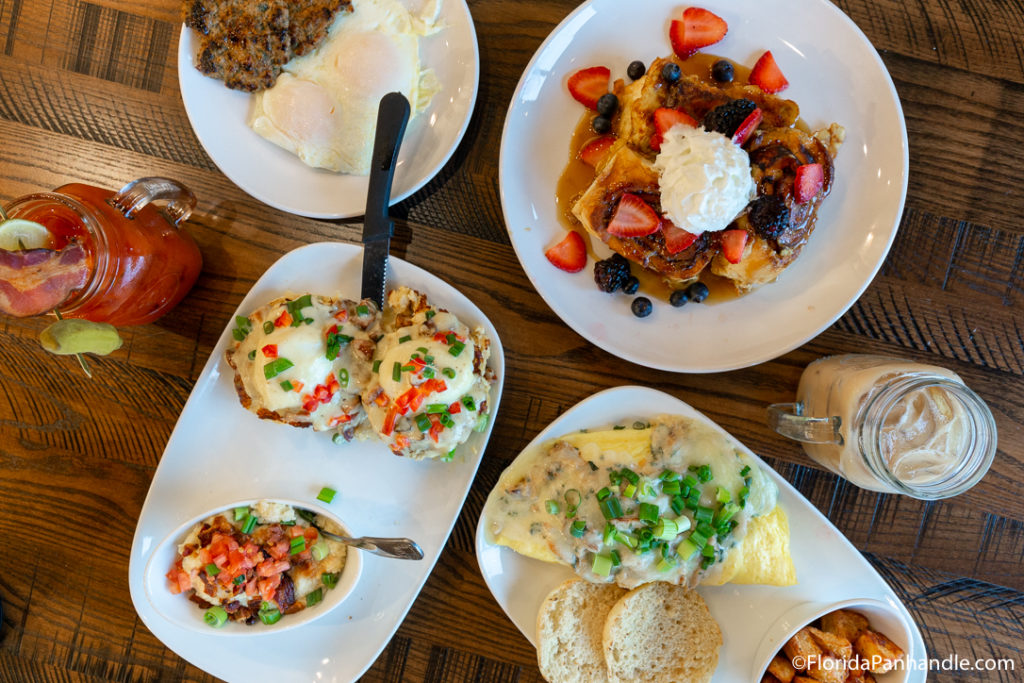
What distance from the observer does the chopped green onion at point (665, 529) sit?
2.46 meters

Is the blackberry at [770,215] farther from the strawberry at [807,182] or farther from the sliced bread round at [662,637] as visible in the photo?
the sliced bread round at [662,637]

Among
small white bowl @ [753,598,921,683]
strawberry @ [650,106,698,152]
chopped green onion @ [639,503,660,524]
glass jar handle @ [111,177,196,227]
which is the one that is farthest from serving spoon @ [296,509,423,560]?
strawberry @ [650,106,698,152]

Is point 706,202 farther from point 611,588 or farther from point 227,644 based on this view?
point 227,644

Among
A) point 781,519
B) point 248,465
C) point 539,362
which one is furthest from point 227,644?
point 781,519

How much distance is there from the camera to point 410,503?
2703mm

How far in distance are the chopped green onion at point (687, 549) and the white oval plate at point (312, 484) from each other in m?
0.89

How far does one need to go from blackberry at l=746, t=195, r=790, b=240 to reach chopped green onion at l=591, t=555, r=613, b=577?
4.66ft

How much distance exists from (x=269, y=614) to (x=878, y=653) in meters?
2.39

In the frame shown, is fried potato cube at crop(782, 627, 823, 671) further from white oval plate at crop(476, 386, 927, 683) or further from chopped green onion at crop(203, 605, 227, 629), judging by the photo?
chopped green onion at crop(203, 605, 227, 629)

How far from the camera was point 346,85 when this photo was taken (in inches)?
105

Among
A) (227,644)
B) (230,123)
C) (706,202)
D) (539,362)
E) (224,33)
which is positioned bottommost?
(227,644)

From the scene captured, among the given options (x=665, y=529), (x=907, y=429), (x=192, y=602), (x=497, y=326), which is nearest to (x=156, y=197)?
(x=497, y=326)

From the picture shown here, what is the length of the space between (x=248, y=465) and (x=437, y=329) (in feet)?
3.40

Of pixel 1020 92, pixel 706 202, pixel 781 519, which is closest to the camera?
pixel 706 202
